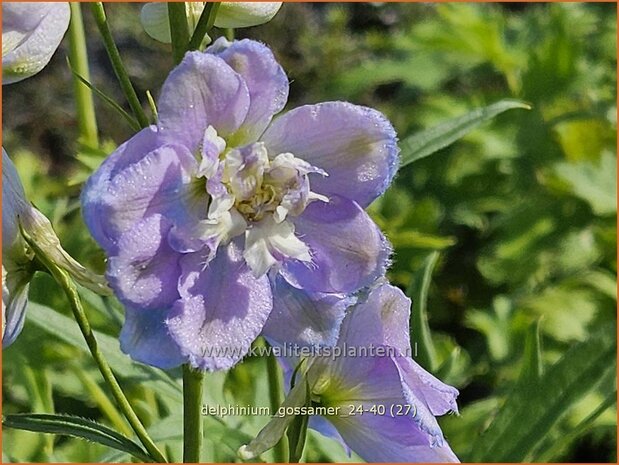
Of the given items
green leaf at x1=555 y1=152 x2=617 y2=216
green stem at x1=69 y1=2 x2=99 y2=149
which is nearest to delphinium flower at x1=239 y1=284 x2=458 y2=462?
green stem at x1=69 y1=2 x2=99 y2=149

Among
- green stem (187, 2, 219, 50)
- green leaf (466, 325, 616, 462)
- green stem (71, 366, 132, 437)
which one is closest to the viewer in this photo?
green stem (187, 2, 219, 50)

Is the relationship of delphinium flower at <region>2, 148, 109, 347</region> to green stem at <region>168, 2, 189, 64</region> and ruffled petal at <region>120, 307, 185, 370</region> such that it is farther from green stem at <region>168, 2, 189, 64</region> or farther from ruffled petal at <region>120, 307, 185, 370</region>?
green stem at <region>168, 2, 189, 64</region>

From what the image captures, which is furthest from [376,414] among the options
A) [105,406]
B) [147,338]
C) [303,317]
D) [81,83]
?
[81,83]

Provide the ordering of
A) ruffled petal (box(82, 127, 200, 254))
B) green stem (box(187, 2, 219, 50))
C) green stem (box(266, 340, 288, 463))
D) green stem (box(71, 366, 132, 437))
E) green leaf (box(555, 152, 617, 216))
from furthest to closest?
1. green leaf (box(555, 152, 617, 216))
2. green stem (box(71, 366, 132, 437))
3. green stem (box(266, 340, 288, 463))
4. green stem (box(187, 2, 219, 50))
5. ruffled petal (box(82, 127, 200, 254))

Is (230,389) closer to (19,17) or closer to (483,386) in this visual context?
(483,386)

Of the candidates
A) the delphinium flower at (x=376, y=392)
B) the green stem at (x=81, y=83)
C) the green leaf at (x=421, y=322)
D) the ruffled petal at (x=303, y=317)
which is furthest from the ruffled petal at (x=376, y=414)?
the green stem at (x=81, y=83)

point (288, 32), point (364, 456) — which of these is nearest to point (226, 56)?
→ point (364, 456)
